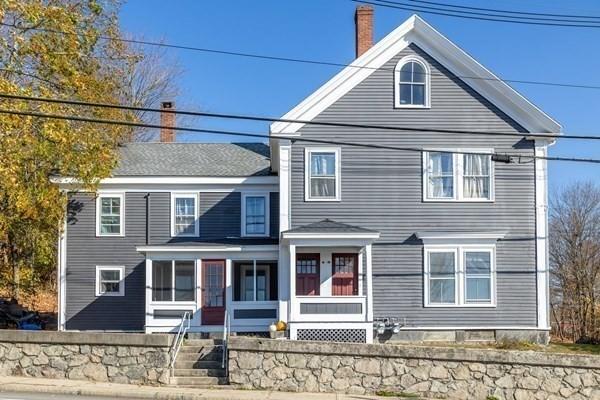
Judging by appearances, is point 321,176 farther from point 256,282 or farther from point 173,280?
point 173,280

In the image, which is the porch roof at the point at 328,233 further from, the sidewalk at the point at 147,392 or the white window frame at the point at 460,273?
the sidewalk at the point at 147,392

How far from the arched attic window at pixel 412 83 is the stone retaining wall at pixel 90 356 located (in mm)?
11476

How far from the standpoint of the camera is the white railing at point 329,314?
22812 mm

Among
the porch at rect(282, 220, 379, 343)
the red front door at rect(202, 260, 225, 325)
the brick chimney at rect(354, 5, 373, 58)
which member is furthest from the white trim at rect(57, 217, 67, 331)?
the brick chimney at rect(354, 5, 373, 58)

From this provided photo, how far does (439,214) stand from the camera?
78.9 ft

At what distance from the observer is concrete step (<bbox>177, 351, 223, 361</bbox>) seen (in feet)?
63.1

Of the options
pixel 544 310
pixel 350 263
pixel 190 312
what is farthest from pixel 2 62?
pixel 544 310

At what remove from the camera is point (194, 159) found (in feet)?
91.8

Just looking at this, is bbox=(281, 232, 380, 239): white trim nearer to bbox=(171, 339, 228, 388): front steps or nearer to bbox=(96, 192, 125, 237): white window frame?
bbox=(171, 339, 228, 388): front steps

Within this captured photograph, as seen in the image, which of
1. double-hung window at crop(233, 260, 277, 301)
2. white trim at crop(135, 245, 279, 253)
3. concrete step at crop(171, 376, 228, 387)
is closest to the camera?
concrete step at crop(171, 376, 228, 387)

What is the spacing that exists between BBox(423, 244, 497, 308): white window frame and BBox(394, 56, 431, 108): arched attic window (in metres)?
4.67

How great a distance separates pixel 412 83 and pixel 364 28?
3.53 metres

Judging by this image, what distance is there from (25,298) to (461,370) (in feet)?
84.1

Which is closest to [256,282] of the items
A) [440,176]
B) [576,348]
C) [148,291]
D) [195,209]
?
[195,209]
